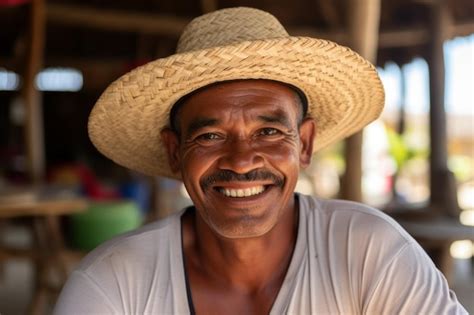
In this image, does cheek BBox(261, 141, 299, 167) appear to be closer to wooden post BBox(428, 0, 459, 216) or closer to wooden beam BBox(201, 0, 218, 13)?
wooden post BBox(428, 0, 459, 216)

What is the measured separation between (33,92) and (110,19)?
119 cm

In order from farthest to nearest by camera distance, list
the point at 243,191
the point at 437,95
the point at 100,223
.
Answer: the point at 437,95, the point at 100,223, the point at 243,191

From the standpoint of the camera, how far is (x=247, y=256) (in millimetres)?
1653

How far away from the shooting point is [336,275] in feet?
A: 4.91

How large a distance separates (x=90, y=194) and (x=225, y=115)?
440 centimetres

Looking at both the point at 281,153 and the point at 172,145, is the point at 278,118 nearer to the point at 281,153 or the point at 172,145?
the point at 281,153

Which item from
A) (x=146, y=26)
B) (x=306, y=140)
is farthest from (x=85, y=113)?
(x=306, y=140)

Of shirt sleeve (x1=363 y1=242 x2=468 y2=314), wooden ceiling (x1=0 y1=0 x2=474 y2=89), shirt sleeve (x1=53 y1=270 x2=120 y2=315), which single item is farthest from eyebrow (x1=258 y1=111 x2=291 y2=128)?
wooden ceiling (x1=0 y1=0 x2=474 y2=89)

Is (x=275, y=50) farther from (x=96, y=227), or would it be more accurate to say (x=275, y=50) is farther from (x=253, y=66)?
(x=96, y=227)

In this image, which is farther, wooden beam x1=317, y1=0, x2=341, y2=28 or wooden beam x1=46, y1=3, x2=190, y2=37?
wooden beam x1=317, y1=0, x2=341, y2=28

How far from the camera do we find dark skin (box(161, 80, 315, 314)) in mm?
1517

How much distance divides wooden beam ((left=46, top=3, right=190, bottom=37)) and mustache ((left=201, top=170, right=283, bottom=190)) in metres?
4.57

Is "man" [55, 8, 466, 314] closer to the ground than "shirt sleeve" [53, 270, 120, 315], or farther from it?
farther from it

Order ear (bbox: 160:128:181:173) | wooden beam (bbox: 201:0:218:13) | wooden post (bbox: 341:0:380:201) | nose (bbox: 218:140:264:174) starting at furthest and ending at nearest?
1. wooden beam (bbox: 201:0:218:13)
2. wooden post (bbox: 341:0:380:201)
3. ear (bbox: 160:128:181:173)
4. nose (bbox: 218:140:264:174)
